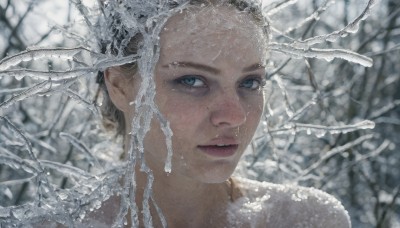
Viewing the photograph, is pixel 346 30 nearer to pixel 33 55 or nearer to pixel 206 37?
pixel 206 37

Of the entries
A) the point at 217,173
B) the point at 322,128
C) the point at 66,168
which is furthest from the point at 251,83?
the point at 66,168

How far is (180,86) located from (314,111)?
4166mm

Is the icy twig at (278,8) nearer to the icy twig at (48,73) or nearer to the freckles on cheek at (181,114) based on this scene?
the freckles on cheek at (181,114)

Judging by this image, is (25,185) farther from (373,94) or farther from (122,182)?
(373,94)

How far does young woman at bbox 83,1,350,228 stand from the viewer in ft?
5.73

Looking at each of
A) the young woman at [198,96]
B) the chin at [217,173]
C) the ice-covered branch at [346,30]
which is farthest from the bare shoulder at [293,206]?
the ice-covered branch at [346,30]

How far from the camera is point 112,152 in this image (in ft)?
8.48

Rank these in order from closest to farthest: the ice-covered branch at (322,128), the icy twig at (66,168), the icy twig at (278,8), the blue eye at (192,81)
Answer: the blue eye at (192,81)
the icy twig at (278,8)
the ice-covered branch at (322,128)
the icy twig at (66,168)

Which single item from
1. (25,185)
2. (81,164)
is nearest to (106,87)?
(25,185)

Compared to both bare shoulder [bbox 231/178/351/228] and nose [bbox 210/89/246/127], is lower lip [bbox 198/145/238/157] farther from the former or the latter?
bare shoulder [bbox 231/178/351/228]

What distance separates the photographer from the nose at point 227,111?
172cm

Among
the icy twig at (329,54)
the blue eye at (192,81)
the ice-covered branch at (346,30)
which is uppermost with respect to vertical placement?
the ice-covered branch at (346,30)

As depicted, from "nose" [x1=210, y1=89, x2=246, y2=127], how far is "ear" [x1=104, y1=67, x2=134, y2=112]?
0.28 metres

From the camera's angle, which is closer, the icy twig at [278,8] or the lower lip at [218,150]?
the lower lip at [218,150]
